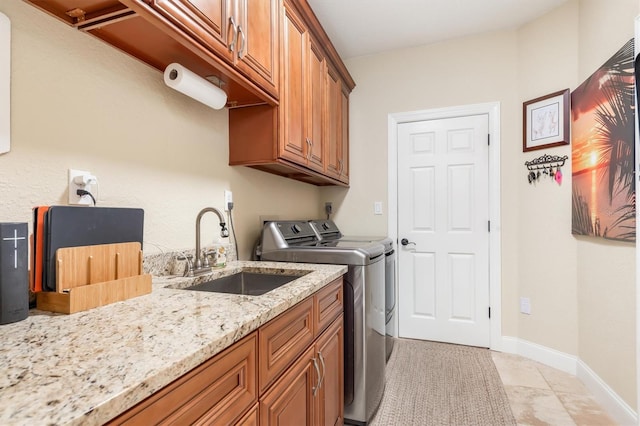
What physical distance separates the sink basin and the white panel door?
1.65m

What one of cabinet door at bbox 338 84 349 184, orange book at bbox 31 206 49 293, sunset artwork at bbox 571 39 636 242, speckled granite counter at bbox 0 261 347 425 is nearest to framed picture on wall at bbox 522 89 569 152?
sunset artwork at bbox 571 39 636 242

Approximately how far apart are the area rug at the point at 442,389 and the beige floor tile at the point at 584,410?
323 millimetres

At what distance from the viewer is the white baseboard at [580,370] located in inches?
64.2

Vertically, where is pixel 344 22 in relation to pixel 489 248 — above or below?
above

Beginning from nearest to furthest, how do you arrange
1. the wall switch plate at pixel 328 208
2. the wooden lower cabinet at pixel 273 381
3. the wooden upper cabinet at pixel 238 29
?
the wooden lower cabinet at pixel 273 381 < the wooden upper cabinet at pixel 238 29 < the wall switch plate at pixel 328 208

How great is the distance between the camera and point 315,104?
2039 millimetres

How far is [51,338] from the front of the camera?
633mm

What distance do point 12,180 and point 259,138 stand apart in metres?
0.99

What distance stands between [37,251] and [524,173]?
2893 millimetres

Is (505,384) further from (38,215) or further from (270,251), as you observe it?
(38,215)

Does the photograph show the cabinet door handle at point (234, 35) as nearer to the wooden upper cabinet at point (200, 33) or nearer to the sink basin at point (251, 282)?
the wooden upper cabinet at point (200, 33)

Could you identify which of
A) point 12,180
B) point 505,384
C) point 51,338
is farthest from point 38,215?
point 505,384

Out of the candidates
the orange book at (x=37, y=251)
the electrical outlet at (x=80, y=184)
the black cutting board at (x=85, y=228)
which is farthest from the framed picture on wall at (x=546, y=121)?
the orange book at (x=37, y=251)

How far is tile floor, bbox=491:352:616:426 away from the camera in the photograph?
168 centimetres
